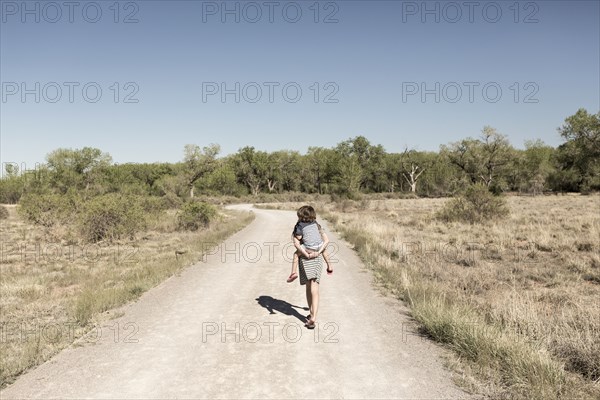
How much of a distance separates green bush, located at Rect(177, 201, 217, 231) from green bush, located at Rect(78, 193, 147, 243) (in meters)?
4.29

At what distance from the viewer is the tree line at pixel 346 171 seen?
204 feet

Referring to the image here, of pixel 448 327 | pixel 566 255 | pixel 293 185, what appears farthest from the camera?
pixel 293 185

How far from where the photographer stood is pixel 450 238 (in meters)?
18.9

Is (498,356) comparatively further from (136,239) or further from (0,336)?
Result: (136,239)

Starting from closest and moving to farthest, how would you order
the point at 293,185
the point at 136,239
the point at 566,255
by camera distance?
1. the point at 566,255
2. the point at 136,239
3. the point at 293,185

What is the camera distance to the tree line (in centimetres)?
6219

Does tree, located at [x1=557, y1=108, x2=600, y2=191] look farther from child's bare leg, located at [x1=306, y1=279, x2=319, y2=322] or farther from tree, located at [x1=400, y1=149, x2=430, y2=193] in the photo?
child's bare leg, located at [x1=306, y1=279, x2=319, y2=322]

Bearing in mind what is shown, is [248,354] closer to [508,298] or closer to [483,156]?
[508,298]

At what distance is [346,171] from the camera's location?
2169 inches

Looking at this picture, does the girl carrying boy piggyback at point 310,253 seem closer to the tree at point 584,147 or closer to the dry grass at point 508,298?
the dry grass at point 508,298

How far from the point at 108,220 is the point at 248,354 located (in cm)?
1838

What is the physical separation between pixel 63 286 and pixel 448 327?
399 inches

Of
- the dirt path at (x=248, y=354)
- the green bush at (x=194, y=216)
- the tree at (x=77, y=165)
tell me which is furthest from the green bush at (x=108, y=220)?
the tree at (x=77, y=165)

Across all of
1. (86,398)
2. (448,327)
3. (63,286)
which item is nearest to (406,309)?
(448,327)
